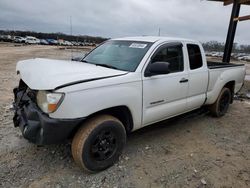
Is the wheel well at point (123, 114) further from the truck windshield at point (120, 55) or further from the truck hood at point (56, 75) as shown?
the truck windshield at point (120, 55)

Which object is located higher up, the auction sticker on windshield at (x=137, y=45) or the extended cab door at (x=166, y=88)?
the auction sticker on windshield at (x=137, y=45)

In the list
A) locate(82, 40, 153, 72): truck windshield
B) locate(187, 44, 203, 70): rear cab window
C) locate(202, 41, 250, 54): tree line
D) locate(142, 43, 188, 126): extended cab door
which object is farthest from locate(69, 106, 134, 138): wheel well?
locate(202, 41, 250, 54): tree line

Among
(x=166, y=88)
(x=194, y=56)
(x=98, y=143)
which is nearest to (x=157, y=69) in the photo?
(x=166, y=88)

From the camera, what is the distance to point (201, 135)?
14.1ft

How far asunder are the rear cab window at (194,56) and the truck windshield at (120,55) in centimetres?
100

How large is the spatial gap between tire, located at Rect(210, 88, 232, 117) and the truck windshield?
2.50 meters

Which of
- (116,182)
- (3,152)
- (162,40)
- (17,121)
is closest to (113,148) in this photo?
(116,182)

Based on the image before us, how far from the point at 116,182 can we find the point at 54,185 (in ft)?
2.48

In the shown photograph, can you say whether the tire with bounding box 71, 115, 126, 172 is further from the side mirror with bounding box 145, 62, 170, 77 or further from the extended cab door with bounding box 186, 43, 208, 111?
the extended cab door with bounding box 186, 43, 208, 111

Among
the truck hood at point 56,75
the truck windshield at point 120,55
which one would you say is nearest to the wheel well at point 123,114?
the truck hood at point 56,75

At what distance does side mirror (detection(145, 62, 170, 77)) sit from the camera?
309cm

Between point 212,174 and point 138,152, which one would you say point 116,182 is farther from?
point 212,174

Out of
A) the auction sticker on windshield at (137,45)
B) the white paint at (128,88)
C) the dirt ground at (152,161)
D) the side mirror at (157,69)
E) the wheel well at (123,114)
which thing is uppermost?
the auction sticker on windshield at (137,45)

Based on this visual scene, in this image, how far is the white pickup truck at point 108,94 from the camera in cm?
250
